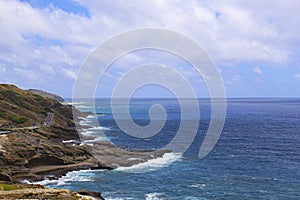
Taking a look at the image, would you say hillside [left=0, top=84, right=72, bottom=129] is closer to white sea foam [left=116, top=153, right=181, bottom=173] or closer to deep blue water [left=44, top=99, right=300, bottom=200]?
deep blue water [left=44, top=99, right=300, bottom=200]

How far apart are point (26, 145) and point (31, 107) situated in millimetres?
59512

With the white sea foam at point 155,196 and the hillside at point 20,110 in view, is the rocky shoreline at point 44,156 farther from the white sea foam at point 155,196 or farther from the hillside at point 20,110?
the white sea foam at point 155,196

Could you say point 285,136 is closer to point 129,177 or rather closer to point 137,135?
point 137,135

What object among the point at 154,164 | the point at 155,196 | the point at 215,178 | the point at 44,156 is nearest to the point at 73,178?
→ the point at 44,156

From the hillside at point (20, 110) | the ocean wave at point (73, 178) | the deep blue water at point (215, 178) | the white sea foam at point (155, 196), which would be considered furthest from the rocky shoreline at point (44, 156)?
the white sea foam at point (155, 196)

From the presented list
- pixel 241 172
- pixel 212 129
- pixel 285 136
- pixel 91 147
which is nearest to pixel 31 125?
pixel 91 147

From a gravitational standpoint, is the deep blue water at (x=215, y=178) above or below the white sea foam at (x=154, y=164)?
below

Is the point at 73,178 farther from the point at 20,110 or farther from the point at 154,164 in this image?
the point at 20,110

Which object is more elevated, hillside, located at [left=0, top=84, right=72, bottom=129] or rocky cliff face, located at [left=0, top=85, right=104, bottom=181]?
hillside, located at [left=0, top=84, right=72, bottom=129]

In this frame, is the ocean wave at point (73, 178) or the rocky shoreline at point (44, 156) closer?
the rocky shoreline at point (44, 156)

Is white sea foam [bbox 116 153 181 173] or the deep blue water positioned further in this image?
white sea foam [bbox 116 153 181 173]

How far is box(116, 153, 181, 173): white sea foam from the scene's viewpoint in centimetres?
7012

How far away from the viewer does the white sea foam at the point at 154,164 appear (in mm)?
70125

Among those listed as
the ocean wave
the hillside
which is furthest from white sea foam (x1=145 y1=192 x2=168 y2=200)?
the hillside
